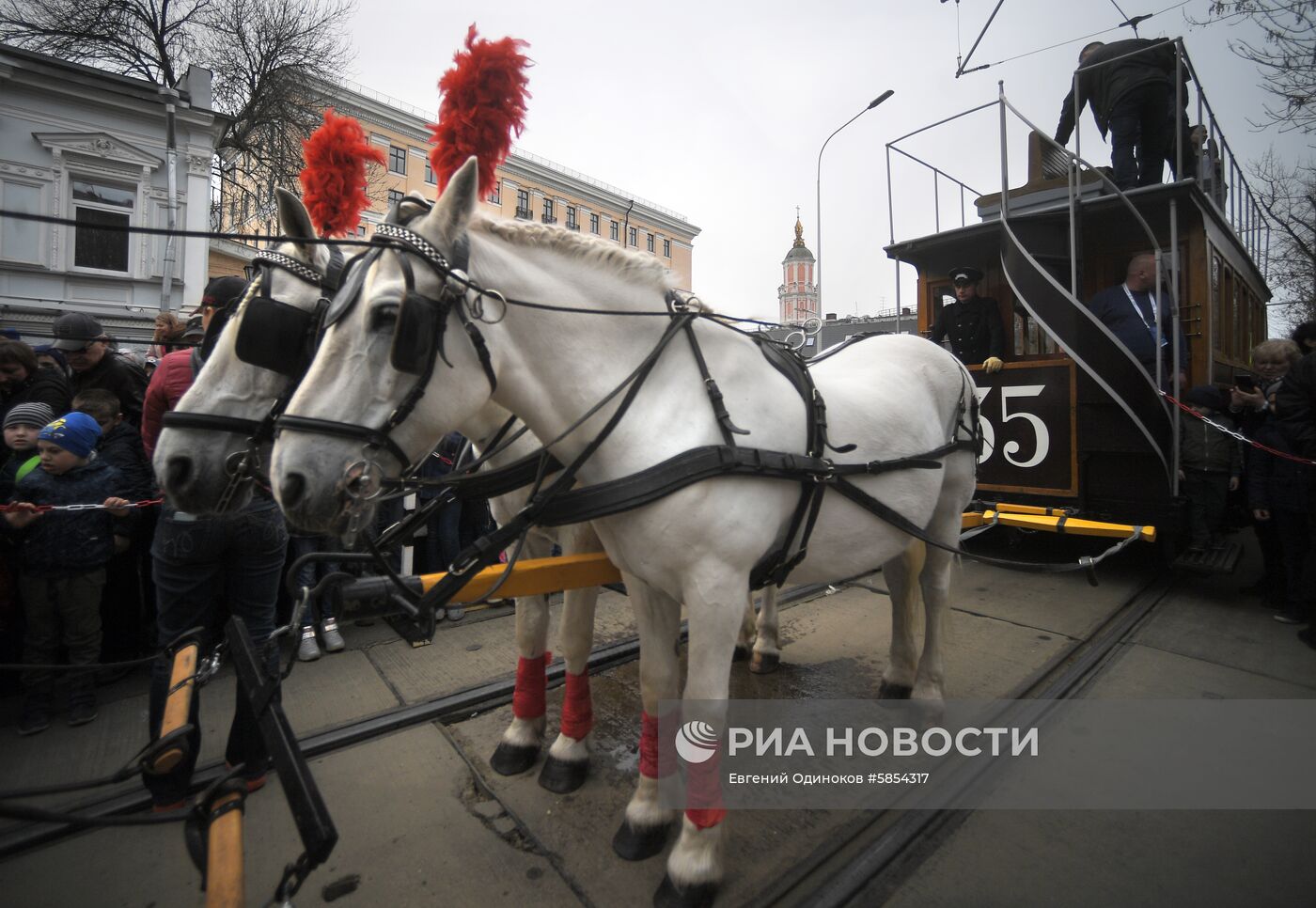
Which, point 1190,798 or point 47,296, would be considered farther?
point 47,296

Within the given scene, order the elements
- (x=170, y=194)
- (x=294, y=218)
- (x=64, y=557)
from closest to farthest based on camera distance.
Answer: (x=294, y=218)
(x=64, y=557)
(x=170, y=194)

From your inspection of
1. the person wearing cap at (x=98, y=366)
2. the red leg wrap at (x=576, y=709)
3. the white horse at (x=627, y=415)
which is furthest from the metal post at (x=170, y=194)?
the white horse at (x=627, y=415)

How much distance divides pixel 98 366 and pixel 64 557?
1.39 m

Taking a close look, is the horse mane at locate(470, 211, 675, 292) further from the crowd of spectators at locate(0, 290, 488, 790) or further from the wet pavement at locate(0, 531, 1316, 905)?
the wet pavement at locate(0, 531, 1316, 905)

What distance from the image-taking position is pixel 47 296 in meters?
11.6

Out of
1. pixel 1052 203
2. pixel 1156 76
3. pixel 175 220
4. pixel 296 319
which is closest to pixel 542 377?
pixel 296 319

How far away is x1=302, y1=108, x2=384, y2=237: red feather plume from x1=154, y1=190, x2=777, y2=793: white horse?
0.17 m

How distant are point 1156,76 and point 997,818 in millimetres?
6110

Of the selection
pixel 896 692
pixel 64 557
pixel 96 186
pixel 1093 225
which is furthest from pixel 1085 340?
pixel 96 186

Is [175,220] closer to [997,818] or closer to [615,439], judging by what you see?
[615,439]

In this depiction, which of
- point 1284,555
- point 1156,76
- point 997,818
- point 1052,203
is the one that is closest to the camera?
point 997,818

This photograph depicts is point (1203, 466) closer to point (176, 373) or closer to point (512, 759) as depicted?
point (512, 759)

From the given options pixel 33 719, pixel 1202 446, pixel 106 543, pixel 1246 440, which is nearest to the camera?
pixel 33 719

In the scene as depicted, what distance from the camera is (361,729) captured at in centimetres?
250
